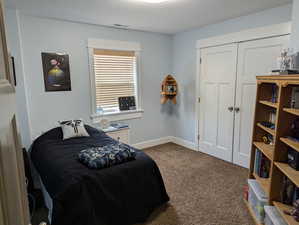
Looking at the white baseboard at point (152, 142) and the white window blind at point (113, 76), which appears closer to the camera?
the white window blind at point (113, 76)

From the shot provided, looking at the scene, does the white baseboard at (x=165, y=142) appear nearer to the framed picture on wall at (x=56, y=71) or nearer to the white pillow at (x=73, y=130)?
the white pillow at (x=73, y=130)

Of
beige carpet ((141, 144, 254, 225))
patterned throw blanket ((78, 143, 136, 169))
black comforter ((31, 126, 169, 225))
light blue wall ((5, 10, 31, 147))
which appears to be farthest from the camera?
light blue wall ((5, 10, 31, 147))

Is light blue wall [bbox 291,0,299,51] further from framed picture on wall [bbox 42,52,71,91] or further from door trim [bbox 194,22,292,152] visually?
framed picture on wall [bbox 42,52,71,91]

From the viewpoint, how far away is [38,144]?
278 centimetres

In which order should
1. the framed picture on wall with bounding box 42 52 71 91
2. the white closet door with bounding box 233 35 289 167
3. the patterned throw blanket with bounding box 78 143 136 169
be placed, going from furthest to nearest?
the framed picture on wall with bounding box 42 52 71 91
the white closet door with bounding box 233 35 289 167
the patterned throw blanket with bounding box 78 143 136 169

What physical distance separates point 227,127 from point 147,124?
66.1 inches

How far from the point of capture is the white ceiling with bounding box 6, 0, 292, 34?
98.0 inches

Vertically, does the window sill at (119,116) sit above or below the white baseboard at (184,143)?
above

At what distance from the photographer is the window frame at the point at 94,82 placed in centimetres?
350

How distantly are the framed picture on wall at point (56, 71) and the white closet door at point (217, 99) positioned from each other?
248 centimetres

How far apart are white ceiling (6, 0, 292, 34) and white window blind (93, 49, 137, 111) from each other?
588 millimetres

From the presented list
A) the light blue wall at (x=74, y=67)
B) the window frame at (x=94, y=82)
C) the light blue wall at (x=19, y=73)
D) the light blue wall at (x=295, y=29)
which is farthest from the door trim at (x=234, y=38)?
the light blue wall at (x=19, y=73)

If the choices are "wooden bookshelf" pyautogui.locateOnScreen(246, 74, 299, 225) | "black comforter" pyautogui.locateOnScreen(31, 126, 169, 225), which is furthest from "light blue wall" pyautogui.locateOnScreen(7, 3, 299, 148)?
"wooden bookshelf" pyautogui.locateOnScreen(246, 74, 299, 225)

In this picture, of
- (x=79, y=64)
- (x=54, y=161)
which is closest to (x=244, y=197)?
(x=54, y=161)
